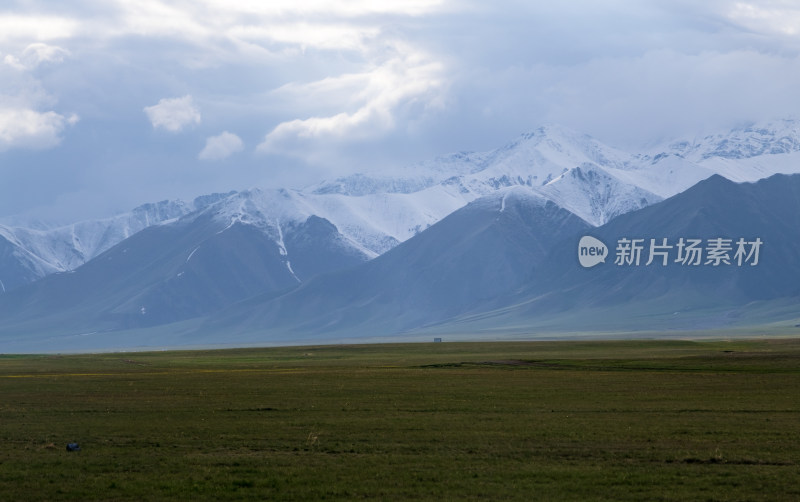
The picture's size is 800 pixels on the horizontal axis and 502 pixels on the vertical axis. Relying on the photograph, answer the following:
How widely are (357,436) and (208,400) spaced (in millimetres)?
19893

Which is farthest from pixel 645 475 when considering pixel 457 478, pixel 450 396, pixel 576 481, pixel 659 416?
pixel 450 396

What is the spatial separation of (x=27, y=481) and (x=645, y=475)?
18579mm

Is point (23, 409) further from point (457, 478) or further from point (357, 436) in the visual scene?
point (457, 478)

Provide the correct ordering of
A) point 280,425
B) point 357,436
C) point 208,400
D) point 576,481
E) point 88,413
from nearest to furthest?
1. point 576,481
2. point 357,436
3. point 280,425
4. point 88,413
5. point 208,400

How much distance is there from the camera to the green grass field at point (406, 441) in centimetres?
3262

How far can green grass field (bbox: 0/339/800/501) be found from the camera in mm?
32625

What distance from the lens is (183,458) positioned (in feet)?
125

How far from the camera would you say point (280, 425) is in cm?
4744

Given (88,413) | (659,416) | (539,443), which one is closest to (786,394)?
(659,416)

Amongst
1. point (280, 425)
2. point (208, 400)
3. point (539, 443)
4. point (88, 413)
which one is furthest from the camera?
point (208, 400)

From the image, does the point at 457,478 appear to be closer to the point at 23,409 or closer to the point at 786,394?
the point at 23,409

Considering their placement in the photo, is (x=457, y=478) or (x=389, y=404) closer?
(x=457, y=478)

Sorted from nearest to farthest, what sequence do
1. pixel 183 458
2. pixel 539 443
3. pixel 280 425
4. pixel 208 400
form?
pixel 183 458 → pixel 539 443 → pixel 280 425 → pixel 208 400

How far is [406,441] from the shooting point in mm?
41750
